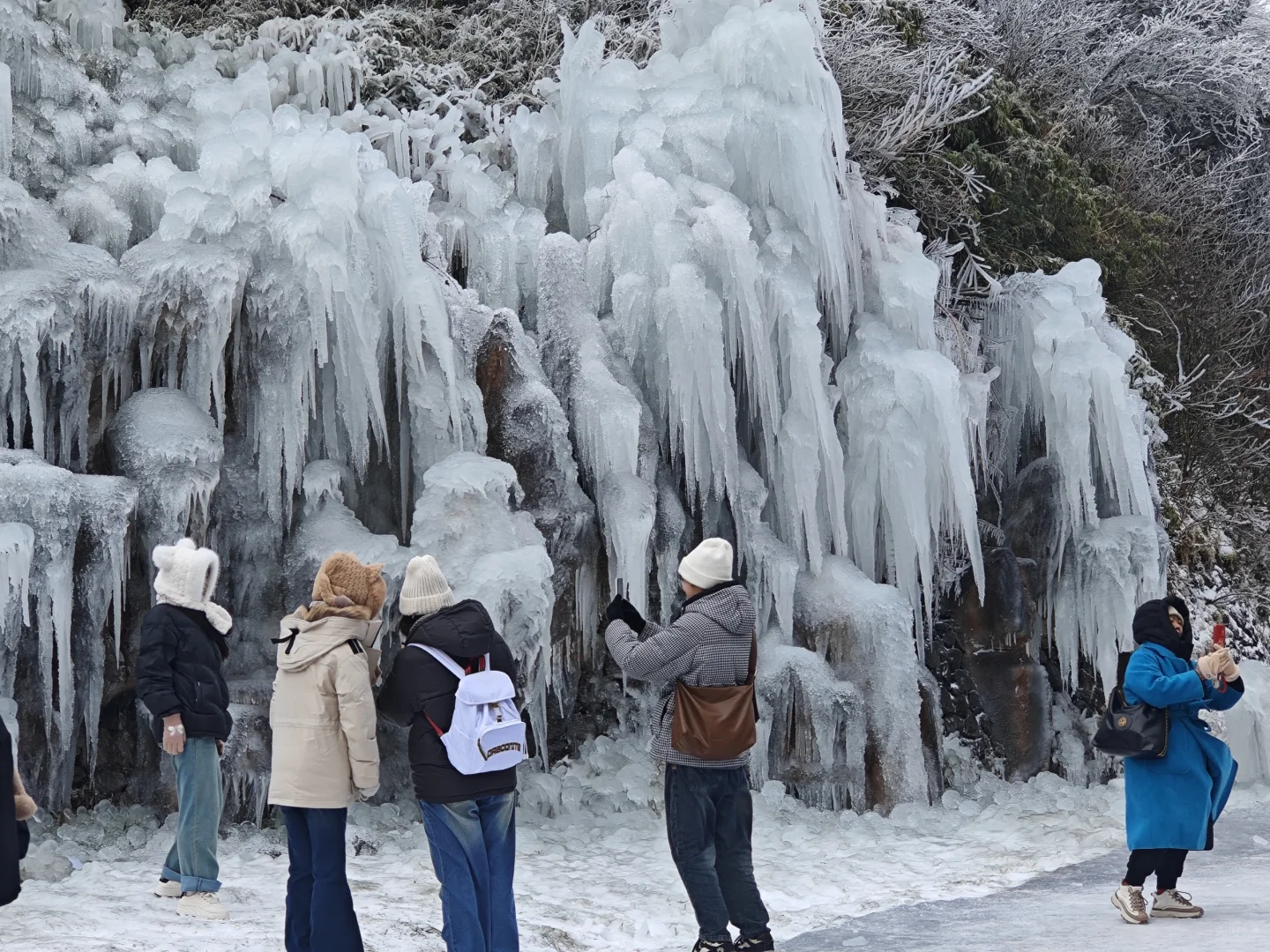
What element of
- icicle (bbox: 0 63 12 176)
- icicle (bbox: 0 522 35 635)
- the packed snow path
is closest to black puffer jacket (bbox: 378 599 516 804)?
the packed snow path

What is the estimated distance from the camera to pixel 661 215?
801 centimetres

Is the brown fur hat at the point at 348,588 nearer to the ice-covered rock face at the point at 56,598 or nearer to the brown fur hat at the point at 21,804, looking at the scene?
the brown fur hat at the point at 21,804

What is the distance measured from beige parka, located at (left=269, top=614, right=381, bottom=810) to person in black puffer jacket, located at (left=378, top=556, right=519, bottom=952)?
12 centimetres

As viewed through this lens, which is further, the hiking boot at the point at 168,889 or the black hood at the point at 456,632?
the hiking boot at the point at 168,889

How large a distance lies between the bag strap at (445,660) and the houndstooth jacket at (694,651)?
637 millimetres

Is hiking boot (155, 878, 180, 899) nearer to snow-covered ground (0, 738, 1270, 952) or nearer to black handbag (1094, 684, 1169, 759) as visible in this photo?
snow-covered ground (0, 738, 1270, 952)

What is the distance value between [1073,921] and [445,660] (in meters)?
2.79

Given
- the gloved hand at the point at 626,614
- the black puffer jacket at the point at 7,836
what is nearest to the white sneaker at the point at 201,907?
the gloved hand at the point at 626,614

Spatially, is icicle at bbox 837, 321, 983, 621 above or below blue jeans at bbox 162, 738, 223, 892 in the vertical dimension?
above

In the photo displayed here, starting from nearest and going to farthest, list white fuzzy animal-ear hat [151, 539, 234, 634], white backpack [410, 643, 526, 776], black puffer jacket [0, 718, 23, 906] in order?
black puffer jacket [0, 718, 23, 906], white backpack [410, 643, 526, 776], white fuzzy animal-ear hat [151, 539, 234, 634]

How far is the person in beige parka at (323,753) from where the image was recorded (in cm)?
417

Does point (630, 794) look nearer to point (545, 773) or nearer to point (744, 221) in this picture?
point (545, 773)

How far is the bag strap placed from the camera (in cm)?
414

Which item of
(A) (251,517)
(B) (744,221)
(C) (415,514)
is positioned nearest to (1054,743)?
(B) (744,221)
